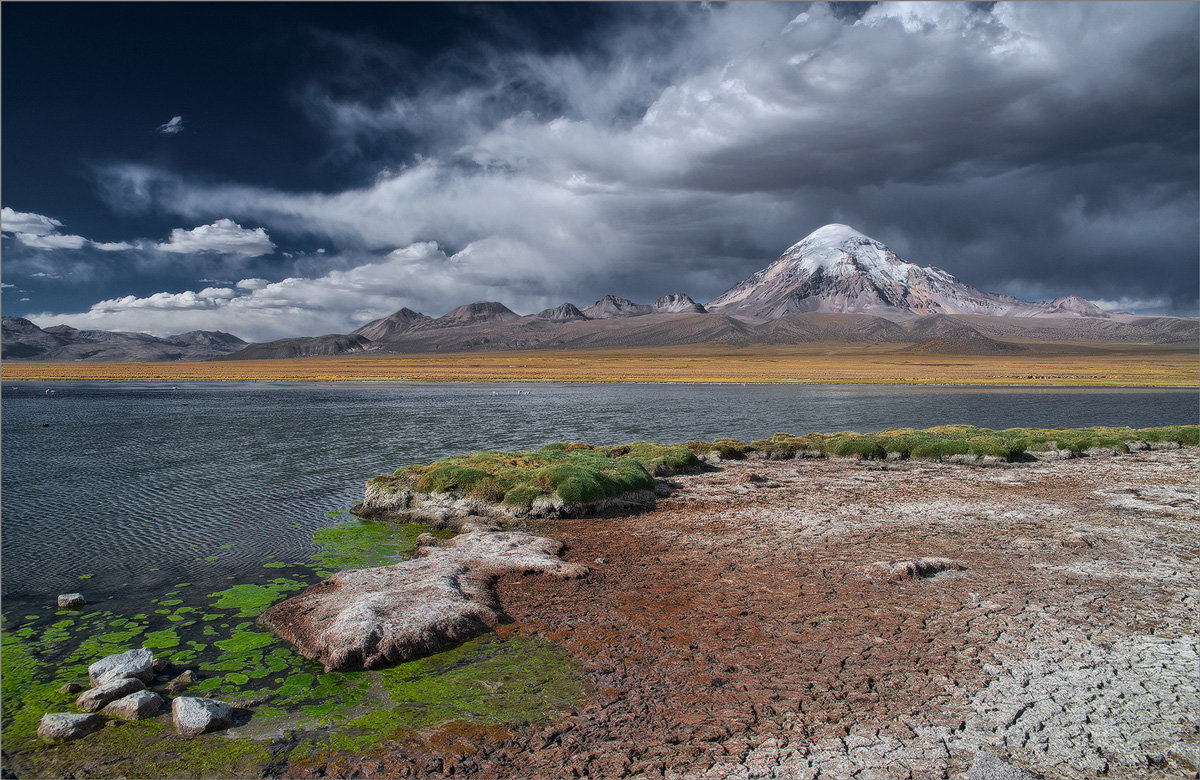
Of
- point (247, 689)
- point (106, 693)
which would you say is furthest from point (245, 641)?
point (106, 693)

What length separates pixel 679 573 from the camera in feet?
46.7

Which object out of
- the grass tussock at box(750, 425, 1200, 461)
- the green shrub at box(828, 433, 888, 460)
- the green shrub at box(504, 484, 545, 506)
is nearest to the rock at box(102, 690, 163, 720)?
the green shrub at box(504, 484, 545, 506)

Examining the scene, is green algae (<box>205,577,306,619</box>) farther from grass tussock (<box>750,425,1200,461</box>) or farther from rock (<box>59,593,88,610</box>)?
grass tussock (<box>750,425,1200,461</box>)

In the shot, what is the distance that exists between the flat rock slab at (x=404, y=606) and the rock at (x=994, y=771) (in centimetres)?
733

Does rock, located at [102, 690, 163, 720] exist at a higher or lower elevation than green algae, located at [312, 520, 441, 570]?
higher

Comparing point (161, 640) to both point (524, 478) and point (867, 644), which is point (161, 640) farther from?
point (867, 644)

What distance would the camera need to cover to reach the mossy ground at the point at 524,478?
20.4m

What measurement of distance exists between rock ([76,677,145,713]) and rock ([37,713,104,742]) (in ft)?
1.39

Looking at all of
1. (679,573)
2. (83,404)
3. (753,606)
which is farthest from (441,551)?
(83,404)

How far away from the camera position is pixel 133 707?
8.57 meters

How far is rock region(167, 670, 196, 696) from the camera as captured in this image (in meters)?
9.41

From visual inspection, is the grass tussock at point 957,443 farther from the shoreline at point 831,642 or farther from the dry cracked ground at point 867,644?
the dry cracked ground at point 867,644

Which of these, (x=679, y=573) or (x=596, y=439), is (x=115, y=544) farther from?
(x=596, y=439)

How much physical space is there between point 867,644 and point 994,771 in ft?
10.4
